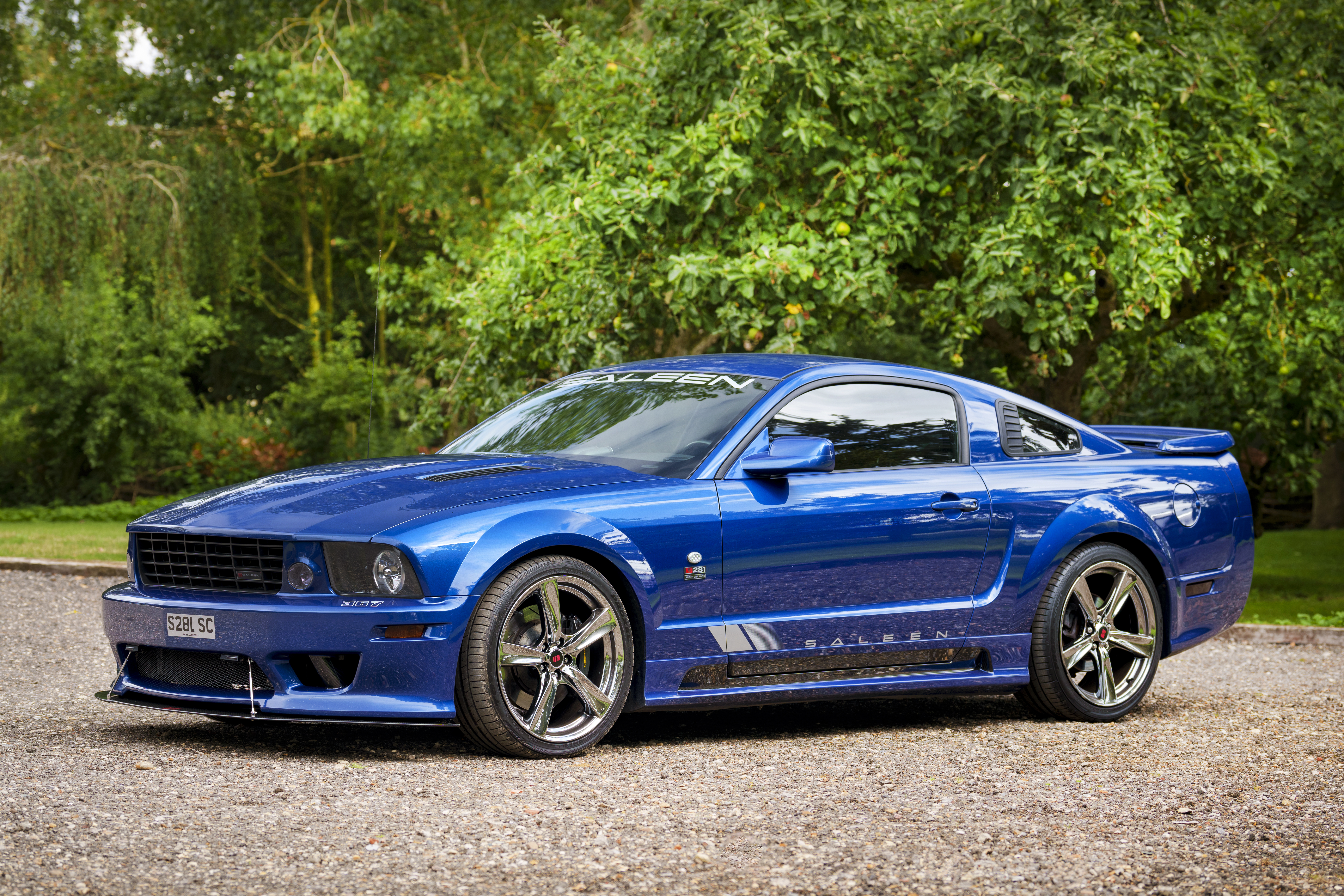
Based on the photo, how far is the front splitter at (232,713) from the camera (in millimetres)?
5316

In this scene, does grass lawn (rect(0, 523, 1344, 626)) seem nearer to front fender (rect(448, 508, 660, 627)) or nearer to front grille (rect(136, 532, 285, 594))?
front grille (rect(136, 532, 285, 594))

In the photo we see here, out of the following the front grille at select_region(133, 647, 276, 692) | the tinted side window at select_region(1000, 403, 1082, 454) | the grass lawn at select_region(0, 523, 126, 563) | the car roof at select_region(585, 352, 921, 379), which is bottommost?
→ the grass lawn at select_region(0, 523, 126, 563)

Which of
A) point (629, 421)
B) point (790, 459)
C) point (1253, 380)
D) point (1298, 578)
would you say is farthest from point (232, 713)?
point (1298, 578)

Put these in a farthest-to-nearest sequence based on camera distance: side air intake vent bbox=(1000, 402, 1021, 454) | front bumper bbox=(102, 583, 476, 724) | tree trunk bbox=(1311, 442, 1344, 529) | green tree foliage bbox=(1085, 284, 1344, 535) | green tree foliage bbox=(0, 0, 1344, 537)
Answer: tree trunk bbox=(1311, 442, 1344, 529) < green tree foliage bbox=(1085, 284, 1344, 535) < green tree foliage bbox=(0, 0, 1344, 537) < side air intake vent bbox=(1000, 402, 1021, 454) < front bumper bbox=(102, 583, 476, 724)

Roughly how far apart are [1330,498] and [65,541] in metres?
23.9

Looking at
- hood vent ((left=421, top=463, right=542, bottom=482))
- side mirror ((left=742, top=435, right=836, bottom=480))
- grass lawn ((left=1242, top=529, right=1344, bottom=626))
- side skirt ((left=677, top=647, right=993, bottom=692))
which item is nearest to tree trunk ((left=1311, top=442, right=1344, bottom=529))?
grass lawn ((left=1242, top=529, right=1344, bottom=626))

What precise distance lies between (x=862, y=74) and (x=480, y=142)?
33.7 ft

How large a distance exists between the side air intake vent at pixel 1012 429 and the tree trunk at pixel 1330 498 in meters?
25.6

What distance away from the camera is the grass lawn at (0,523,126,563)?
14.8m

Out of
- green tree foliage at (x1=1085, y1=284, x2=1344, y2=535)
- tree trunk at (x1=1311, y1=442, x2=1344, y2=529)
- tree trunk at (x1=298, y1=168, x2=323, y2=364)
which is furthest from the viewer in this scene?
tree trunk at (x1=298, y1=168, x2=323, y2=364)

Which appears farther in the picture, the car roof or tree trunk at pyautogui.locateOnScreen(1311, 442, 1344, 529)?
tree trunk at pyautogui.locateOnScreen(1311, 442, 1344, 529)

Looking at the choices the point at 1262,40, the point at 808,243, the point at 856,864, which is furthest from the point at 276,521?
the point at 1262,40

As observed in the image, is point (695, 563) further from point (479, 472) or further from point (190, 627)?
point (190, 627)

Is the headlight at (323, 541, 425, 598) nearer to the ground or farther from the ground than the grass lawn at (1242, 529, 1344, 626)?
farther from the ground
